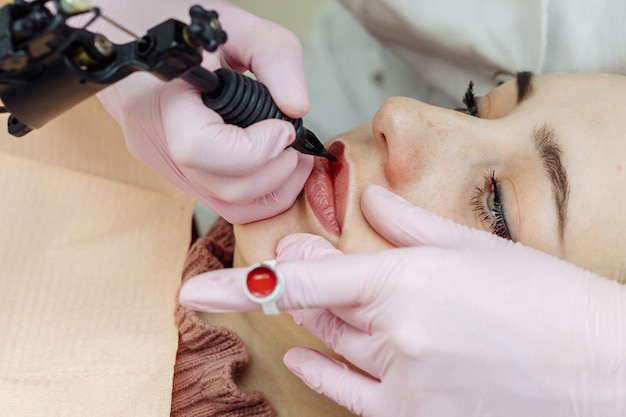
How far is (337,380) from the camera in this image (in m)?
0.90

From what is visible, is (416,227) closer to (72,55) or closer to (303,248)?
(303,248)

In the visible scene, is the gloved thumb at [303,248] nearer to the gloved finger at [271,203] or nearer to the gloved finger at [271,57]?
the gloved finger at [271,203]

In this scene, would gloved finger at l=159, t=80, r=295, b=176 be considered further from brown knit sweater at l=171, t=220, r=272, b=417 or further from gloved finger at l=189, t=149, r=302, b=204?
brown knit sweater at l=171, t=220, r=272, b=417

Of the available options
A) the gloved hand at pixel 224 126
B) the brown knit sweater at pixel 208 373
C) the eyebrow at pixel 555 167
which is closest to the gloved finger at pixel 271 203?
the gloved hand at pixel 224 126

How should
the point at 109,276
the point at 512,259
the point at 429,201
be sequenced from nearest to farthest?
the point at 512,259, the point at 429,201, the point at 109,276

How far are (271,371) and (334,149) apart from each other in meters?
0.41

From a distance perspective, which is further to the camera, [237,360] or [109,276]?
[109,276]

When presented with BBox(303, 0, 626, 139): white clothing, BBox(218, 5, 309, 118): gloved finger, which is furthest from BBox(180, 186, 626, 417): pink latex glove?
BBox(303, 0, 626, 139): white clothing

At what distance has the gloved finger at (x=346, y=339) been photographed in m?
0.86

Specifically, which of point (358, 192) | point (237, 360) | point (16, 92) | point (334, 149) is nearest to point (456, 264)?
point (358, 192)

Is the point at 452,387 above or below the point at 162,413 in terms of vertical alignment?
above

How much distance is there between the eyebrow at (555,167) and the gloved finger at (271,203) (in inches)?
14.6

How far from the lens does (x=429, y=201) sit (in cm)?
96

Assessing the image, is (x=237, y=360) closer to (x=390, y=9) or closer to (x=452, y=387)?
(x=452, y=387)
